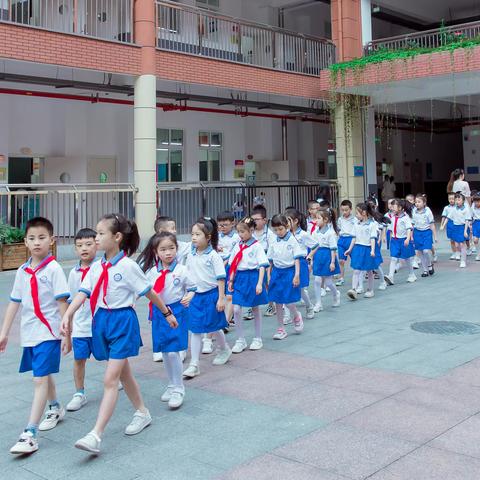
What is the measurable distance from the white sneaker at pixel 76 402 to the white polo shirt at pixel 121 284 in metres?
1.18

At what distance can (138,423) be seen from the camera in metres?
4.74

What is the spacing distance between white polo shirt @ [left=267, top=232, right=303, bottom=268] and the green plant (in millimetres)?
7567

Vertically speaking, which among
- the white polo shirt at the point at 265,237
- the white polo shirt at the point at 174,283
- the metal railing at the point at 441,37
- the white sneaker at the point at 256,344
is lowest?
the white sneaker at the point at 256,344

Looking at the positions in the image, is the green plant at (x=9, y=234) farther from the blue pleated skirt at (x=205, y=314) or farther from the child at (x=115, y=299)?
the child at (x=115, y=299)

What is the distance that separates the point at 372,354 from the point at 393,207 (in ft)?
19.0

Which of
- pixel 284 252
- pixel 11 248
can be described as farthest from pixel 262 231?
pixel 11 248

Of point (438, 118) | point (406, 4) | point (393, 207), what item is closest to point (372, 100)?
point (406, 4)

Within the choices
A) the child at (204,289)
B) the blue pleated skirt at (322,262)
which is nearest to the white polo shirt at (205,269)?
the child at (204,289)

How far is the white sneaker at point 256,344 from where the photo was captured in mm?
7285

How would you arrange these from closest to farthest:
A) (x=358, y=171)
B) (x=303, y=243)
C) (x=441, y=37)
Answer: (x=303, y=243), (x=441, y=37), (x=358, y=171)

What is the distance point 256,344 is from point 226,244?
1474mm

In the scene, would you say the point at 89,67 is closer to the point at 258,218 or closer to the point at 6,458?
the point at 258,218

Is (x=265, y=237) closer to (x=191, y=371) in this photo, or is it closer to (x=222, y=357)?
(x=222, y=357)

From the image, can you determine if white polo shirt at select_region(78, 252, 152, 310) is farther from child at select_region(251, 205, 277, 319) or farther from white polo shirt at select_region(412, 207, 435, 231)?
white polo shirt at select_region(412, 207, 435, 231)
